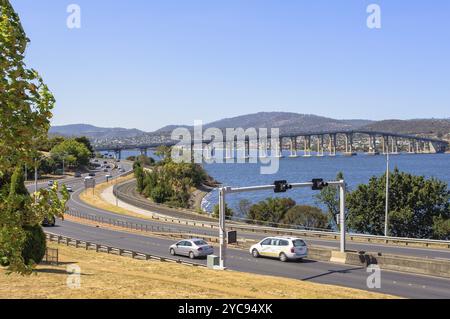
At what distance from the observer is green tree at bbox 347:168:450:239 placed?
2206 inches

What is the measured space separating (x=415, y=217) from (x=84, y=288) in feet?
157

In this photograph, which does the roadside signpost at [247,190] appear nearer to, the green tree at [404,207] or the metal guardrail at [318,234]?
the metal guardrail at [318,234]

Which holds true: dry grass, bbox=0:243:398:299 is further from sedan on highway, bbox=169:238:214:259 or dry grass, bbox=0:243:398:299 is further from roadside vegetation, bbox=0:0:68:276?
sedan on highway, bbox=169:238:214:259

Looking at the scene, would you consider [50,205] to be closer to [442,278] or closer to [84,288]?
[84,288]

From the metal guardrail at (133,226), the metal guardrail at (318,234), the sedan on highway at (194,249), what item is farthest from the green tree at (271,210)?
the sedan on highway at (194,249)

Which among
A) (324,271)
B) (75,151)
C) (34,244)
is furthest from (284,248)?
(75,151)

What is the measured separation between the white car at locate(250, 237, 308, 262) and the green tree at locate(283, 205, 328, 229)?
1472 inches

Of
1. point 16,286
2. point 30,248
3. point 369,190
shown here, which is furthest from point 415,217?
point 16,286

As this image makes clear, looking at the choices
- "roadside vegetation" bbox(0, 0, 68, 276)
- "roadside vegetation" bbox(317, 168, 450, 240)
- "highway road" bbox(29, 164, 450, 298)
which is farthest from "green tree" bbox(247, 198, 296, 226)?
"roadside vegetation" bbox(0, 0, 68, 276)

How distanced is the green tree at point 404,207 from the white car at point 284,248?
92.6ft

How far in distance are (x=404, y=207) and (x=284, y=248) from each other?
102ft

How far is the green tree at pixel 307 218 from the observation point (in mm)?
68188
